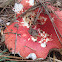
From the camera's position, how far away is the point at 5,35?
3172mm

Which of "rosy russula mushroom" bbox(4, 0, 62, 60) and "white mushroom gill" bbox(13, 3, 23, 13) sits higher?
"white mushroom gill" bbox(13, 3, 23, 13)

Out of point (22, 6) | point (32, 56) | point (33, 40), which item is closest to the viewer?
point (32, 56)

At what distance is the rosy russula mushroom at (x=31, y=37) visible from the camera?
281cm

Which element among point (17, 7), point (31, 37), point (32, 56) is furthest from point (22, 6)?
point (32, 56)

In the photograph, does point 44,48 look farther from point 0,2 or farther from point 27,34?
point 0,2

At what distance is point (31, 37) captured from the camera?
10.3 ft

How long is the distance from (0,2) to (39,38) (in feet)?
8.67

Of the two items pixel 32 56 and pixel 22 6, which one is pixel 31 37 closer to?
pixel 32 56

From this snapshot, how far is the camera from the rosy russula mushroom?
2.81 metres

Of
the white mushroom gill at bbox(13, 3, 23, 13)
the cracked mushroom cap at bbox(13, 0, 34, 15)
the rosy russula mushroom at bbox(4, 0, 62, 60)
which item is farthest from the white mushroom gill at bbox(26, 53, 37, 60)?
the white mushroom gill at bbox(13, 3, 23, 13)

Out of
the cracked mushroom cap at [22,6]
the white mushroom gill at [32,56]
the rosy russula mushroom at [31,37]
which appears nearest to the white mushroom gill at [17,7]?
the cracked mushroom cap at [22,6]

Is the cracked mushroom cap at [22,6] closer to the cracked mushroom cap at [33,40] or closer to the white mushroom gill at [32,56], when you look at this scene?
the cracked mushroom cap at [33,40]

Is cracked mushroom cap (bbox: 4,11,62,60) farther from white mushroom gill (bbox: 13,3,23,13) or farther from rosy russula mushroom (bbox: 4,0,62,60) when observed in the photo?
white mushroom gill (bbox: 13,3,23,13)

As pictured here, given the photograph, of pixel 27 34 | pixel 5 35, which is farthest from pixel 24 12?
pixel 5 35
